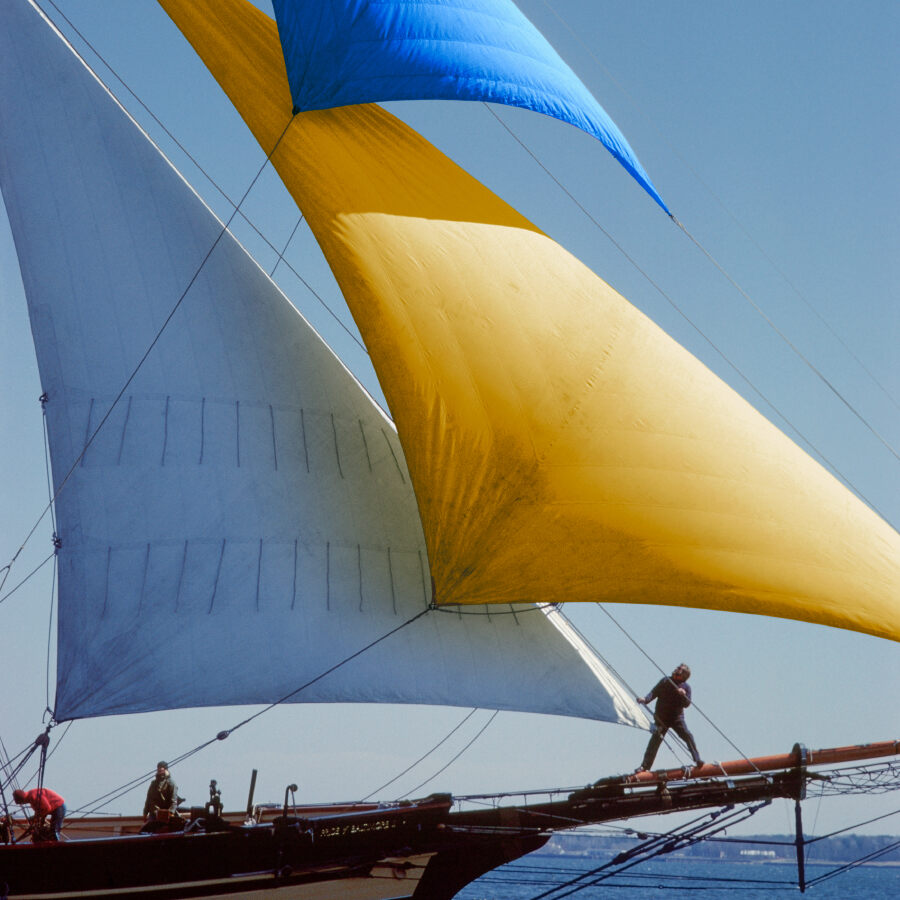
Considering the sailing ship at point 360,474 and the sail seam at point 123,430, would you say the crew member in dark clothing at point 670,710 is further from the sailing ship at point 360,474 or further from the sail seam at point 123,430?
the sail seam at point 123,430

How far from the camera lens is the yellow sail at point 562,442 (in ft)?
38.4

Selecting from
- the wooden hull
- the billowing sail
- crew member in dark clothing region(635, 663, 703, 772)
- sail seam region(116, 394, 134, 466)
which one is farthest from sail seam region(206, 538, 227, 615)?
crew member in dark clothing region(635, 663, 703, 772)

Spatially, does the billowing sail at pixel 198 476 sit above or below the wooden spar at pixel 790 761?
above

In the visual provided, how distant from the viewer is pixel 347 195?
13.9m

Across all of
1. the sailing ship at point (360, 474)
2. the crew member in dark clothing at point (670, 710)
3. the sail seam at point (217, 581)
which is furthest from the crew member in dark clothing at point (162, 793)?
the crew member in dark clothing at point (670, 710)

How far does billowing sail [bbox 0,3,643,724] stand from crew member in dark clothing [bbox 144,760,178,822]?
0.85 meters

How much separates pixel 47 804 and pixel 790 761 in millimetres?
8258

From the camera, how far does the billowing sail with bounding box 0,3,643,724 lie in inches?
523

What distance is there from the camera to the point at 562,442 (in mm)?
12164

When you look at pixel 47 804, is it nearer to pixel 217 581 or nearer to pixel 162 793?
pixel 162 793

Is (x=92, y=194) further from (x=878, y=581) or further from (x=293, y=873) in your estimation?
(x=878, y=581)

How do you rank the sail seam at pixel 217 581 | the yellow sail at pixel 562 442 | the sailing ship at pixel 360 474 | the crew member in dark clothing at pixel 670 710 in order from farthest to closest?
the sail seam at pixel 217 581, the crew member in dark clothing at pixel 670 710, the sailing ship at pixel 360 474, the yellow sail at pixel 562 442

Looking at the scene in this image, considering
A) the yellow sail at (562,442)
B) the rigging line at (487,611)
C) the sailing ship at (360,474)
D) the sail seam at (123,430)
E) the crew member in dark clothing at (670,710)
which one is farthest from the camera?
the sail seam at (123,430)

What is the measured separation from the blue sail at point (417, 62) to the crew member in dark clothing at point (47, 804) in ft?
27.9
